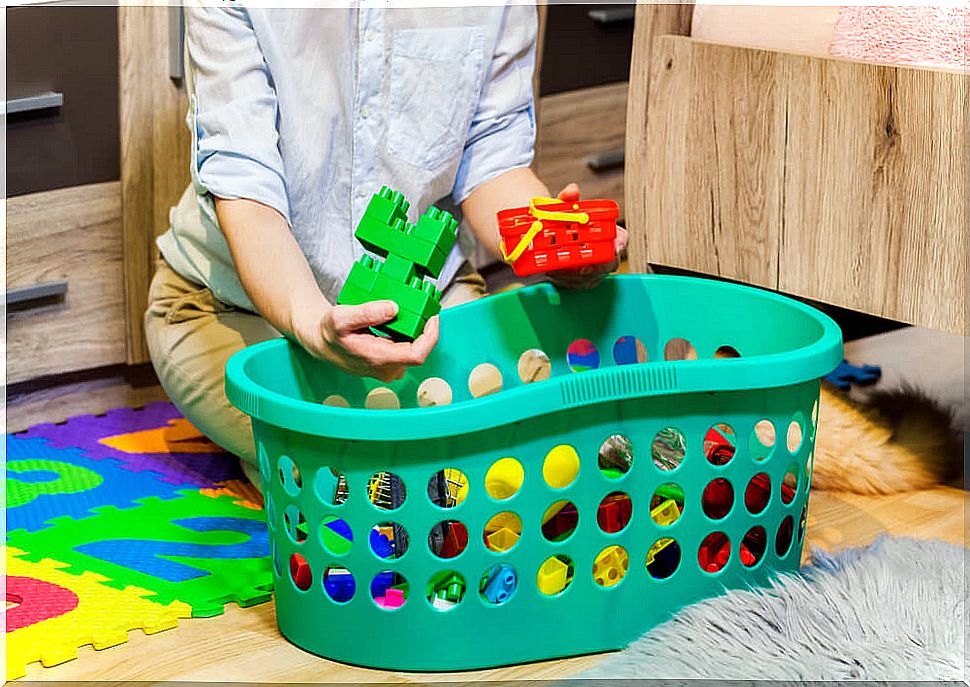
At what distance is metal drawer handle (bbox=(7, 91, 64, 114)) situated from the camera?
1.20m

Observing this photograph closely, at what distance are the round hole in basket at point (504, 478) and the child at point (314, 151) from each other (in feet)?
0.60

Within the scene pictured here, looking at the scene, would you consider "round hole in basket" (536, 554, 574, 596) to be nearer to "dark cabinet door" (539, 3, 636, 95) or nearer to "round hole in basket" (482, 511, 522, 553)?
"round hole in basket" (482, 511, 522, 553)

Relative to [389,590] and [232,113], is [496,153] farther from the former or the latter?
[389,590]

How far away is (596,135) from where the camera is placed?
1699 millimetres

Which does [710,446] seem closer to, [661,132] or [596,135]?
[661,132]

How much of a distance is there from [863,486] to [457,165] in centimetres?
48

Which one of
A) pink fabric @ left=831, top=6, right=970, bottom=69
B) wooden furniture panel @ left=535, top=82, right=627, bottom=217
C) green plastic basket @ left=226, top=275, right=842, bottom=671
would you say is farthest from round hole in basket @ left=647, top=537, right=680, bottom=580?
wooden furniture panel @ left=535, top=82, right=627, bottom=217

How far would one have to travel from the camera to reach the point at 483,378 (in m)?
1.09

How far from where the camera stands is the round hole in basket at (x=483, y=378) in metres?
1.08

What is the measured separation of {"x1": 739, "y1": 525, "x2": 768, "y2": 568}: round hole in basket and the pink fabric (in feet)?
1.42

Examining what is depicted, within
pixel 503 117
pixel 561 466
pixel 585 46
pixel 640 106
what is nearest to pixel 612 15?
pixel 585 46

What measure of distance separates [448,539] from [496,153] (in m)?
0.39

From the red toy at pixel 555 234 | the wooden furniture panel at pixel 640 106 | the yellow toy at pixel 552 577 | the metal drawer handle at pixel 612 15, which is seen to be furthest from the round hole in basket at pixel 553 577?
the metal drawer handle at pixel 612 15

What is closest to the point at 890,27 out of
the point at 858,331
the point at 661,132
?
the point at 661,132
